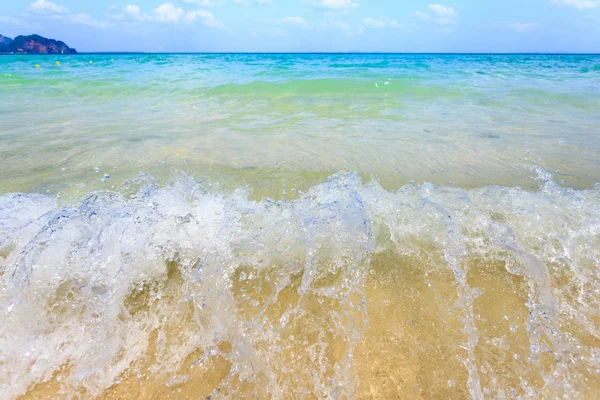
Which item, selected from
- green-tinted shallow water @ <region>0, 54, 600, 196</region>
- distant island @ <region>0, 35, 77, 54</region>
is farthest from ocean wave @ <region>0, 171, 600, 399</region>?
distant island @ <region>0, 35, 77, 54</region>

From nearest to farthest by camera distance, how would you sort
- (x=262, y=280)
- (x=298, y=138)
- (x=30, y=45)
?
(x=262, y=280), (x=298, y=138), (x=30, y=45)

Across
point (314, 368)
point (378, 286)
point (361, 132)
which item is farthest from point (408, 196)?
point (361, 132)

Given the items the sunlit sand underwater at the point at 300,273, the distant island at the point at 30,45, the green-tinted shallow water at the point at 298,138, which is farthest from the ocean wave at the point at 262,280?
the distant island at the point at 30,45

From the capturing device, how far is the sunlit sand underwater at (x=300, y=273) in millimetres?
1566

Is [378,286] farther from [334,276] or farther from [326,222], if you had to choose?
[326,222]

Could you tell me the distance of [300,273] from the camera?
7.15 ft

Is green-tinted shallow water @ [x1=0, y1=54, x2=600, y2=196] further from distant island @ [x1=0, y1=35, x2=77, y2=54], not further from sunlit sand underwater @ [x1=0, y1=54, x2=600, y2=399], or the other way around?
distant island @ [x1=0, y1=35, x2=77, y2=54]

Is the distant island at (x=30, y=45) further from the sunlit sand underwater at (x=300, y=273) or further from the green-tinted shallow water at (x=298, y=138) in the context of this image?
the sunlit sand underwater at (x=300, y=273)

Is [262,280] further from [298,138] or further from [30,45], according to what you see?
[30,45]

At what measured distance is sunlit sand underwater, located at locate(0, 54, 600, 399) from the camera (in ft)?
5.14

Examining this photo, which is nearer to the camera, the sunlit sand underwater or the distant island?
the sunlit sand underwater

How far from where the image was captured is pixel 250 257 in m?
2.31

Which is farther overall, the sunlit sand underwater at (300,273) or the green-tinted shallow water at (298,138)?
the green-tinted shallow water at (298,138)

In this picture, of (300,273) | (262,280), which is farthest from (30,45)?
(300,273)
